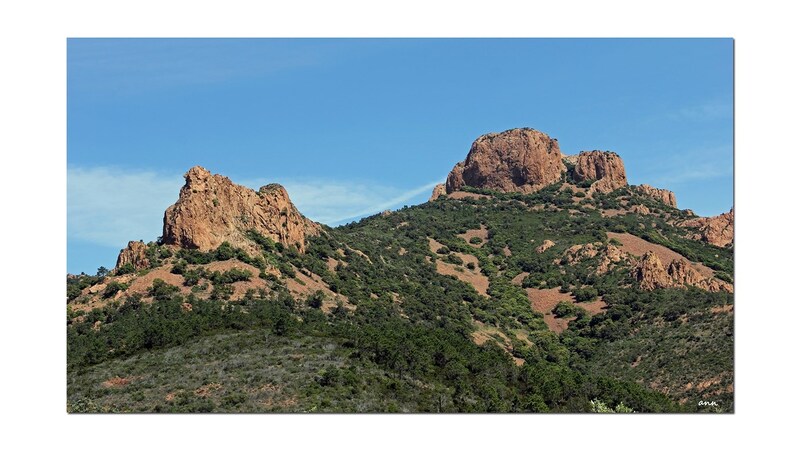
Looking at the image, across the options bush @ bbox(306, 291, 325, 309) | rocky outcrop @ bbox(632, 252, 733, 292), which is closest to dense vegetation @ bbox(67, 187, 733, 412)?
bush @ bbox(306, 291, 325, 309)

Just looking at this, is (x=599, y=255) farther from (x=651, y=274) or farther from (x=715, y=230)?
(x=715, y=230)

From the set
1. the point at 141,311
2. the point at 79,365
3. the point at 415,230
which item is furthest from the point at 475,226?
the point at 79,365

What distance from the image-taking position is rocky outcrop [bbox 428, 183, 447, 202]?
146 m

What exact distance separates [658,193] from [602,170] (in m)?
9.54

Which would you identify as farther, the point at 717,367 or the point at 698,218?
the point at 698,218

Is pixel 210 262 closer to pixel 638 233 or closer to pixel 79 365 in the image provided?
pixel 79 365

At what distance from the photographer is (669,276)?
8688 centimetres

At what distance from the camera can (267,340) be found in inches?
1999

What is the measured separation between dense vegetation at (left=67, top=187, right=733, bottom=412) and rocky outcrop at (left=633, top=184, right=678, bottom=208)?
877 inches

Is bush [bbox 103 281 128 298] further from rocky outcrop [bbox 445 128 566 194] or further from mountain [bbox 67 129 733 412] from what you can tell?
rocky outcrop [bbox 445 128 566 194]

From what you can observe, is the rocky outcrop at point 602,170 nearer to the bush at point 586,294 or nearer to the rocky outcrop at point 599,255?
the rocky outcrop at point 599,255

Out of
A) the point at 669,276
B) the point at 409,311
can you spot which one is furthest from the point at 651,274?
the point at 409,311
